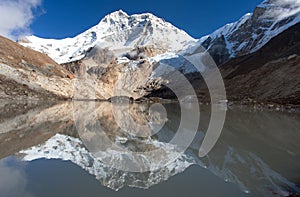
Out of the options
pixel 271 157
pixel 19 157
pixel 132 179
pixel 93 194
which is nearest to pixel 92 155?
pixel 19 157

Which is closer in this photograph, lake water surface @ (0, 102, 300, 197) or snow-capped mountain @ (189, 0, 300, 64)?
lake water surface @ (0, 102, 300, 197)

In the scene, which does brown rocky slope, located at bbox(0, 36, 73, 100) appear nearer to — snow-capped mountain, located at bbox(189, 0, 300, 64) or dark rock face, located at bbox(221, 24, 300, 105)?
dark rock face, located at bbox(221, 24, 300, 105)

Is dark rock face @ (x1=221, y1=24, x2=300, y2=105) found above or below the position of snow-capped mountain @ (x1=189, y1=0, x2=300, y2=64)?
below

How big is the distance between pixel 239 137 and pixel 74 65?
148096 mm

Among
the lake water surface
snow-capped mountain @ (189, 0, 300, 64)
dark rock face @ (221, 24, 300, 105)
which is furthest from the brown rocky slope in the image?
snow-capped mountain @ (189, 0, 300, 64)

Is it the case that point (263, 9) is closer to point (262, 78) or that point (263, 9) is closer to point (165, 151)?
point (262, 78)

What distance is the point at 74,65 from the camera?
156875mm

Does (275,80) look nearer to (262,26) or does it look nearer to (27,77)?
(27,77)

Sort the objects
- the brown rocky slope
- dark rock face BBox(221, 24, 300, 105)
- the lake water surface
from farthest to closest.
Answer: the brown rocky slope < dark rock face BBox(221, 24, 300, 105) < the lake water surface

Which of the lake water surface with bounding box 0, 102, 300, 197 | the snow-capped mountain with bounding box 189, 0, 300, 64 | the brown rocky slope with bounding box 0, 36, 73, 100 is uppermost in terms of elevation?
the snow-capped mountain with bounding box 189, 0, 300, 64

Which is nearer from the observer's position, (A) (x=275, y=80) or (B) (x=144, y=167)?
(B) (x=144, y=167)

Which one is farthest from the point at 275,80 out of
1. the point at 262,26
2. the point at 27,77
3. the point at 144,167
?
the point at 262,26

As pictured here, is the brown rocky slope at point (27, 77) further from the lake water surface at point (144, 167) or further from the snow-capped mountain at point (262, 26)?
the snow-capped mountain at point (262, 26)

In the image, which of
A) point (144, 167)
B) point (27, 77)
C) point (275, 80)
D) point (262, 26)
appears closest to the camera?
point (144, 167)
